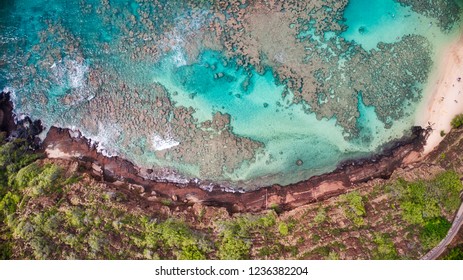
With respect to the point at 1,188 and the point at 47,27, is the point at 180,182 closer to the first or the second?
the point at 1,188

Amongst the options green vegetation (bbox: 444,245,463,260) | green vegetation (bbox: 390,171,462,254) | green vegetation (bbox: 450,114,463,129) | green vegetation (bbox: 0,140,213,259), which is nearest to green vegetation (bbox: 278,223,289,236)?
green vegetation (bbox: 0,140,213,259)

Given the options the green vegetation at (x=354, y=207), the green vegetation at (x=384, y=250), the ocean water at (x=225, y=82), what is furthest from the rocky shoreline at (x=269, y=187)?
the green vegetation at (x=384, y=250)

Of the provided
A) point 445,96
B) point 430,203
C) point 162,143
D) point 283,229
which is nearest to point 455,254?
point 430,203

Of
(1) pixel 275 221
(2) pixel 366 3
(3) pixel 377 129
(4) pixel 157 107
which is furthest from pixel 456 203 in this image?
(4) pixel 157 107

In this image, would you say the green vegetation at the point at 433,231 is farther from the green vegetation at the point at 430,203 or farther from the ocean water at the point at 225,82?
the ocean water at the point at 225,82

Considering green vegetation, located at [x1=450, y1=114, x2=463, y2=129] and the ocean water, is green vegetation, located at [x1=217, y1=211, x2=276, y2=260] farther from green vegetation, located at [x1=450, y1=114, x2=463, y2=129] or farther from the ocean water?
green vegetation, located at [x1=450, y1=114, x2=463, y2=129]
